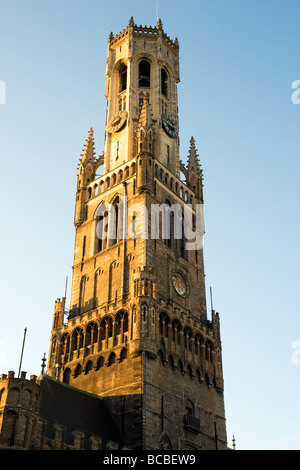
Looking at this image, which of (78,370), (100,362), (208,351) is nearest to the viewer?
(100,362)

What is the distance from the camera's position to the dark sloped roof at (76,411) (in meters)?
40.3

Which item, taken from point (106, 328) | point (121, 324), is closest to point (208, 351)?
point (121, 324)

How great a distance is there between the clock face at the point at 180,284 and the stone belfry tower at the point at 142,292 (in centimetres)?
15

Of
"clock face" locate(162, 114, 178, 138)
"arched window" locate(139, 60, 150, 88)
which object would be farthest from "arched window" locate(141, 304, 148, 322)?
"arched window" locate(139, 60, 150, 88)

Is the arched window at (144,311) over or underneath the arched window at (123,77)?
underneath

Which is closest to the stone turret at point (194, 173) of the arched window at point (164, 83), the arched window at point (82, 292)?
the arched window at point (164, 83)

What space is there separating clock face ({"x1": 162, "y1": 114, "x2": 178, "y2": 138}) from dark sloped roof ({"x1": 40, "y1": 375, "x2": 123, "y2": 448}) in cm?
3175

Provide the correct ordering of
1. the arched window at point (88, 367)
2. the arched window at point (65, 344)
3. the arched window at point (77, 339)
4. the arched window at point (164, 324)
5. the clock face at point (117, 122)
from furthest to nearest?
the clock face at point (117, 122), the arched window at point (65, 344), the arched window at point (77, 339), the arched window at point (88, 367), the arched window at point (164, 324)

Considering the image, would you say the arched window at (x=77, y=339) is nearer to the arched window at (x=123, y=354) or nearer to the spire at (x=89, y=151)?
the arched window at (x=123, y=354)

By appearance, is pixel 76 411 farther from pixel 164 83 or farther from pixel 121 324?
pixel 164 83

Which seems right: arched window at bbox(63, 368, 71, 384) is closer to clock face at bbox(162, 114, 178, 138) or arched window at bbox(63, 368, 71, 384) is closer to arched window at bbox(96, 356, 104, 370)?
arched window at bbox(96, 356, 104, 370)

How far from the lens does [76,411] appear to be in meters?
42.6

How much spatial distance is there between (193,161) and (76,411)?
33.9 metres
